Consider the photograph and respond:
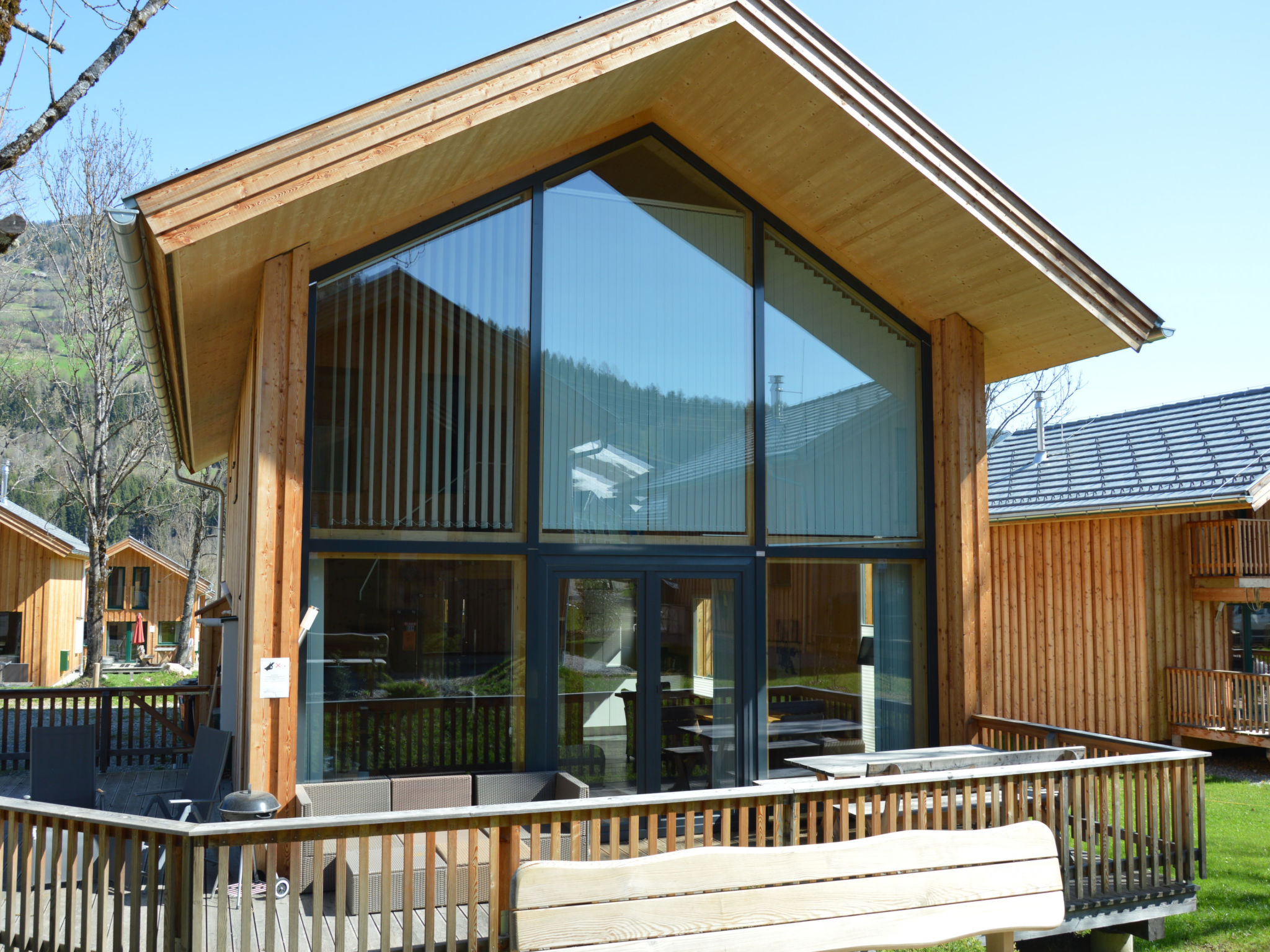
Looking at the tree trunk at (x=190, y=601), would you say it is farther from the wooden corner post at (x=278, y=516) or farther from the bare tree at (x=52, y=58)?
the bare tree at (x=52, y=58)

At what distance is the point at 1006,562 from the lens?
50.3ft

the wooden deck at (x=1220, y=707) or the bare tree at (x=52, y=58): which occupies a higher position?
the bare tree at (x=52, y=58)

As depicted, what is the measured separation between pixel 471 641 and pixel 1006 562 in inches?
427

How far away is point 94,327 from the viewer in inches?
762

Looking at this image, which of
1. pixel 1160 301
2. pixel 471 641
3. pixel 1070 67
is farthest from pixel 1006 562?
pixel 1160 301

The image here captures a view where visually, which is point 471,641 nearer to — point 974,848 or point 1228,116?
point 974,848

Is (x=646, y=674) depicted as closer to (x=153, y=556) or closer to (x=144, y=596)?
(x=153, y=556)

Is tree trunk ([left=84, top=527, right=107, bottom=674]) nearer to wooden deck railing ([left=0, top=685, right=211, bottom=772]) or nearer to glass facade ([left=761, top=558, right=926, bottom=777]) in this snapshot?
wooden deck railing ([left=0, top=685, right=211, bottom=772])

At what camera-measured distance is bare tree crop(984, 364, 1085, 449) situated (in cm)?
2414

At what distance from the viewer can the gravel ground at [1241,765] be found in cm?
1286

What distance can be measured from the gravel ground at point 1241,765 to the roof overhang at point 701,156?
7.62 metres

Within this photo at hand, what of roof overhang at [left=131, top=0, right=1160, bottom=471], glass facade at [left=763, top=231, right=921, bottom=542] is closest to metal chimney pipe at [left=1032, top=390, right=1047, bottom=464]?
roof overhang at [left=131, top=0, right=1160, bottom=471]

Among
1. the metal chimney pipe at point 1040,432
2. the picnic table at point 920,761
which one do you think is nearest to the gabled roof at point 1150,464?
the metal chimney pipe at point 1040,432

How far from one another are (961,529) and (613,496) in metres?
2.88
